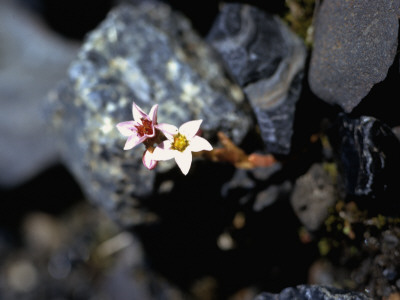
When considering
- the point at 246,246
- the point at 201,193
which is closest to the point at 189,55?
the point at 201,193

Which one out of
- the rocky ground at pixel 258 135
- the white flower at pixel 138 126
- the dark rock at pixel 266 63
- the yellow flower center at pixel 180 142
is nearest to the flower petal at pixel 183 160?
the yellow flower center at pixel 180 142

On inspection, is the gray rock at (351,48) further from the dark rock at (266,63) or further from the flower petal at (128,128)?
the flower petal at (128,128)

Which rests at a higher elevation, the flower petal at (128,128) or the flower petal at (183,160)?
the flower petal at (128,128)

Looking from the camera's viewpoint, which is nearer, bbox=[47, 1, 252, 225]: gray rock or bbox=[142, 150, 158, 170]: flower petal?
bbox=[142, 150, 158, 170]: flower petal

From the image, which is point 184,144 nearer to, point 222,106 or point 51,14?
point 222,106

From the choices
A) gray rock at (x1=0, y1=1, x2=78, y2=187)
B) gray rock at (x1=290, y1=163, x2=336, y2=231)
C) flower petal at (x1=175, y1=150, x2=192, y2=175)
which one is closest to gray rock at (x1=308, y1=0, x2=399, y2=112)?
gray rock at (x1=290, y1=163, x2=336, y2=231)

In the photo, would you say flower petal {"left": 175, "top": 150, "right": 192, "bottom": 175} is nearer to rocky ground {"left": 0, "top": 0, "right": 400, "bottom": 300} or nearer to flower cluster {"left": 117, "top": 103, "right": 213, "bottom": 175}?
flower cluster {"left": 117, "top": 103, "right": 213, "bottom": 175}
